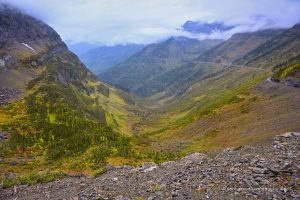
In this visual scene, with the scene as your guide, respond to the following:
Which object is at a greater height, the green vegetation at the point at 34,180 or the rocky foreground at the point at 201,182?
the rocky foreground at the point at 201,182

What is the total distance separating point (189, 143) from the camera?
10050 centimetres

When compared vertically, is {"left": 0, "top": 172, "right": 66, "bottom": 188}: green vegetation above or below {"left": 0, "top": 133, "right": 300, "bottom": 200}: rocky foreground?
below

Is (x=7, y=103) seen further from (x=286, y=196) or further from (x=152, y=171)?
(x=286, y=196)

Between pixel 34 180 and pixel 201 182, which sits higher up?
pixel 201 182

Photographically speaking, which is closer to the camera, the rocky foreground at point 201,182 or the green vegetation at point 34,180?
the rocky foreground at point 201,182

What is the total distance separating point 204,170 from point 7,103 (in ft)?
399

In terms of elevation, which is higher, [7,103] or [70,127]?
[7,103]

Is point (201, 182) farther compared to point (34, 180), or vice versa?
point (34, 180)

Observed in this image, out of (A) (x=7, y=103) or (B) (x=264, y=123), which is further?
(A) (x=7, y=103)

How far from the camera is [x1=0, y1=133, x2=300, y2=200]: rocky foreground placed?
1069 inches

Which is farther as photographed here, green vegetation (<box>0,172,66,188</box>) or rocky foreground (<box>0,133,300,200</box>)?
green vegetation (<box>0,172,66,188</box>)

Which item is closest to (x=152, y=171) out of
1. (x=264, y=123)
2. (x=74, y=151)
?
(x=74, y=151)

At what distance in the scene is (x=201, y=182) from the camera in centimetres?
3059

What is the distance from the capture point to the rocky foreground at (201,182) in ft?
89.0
